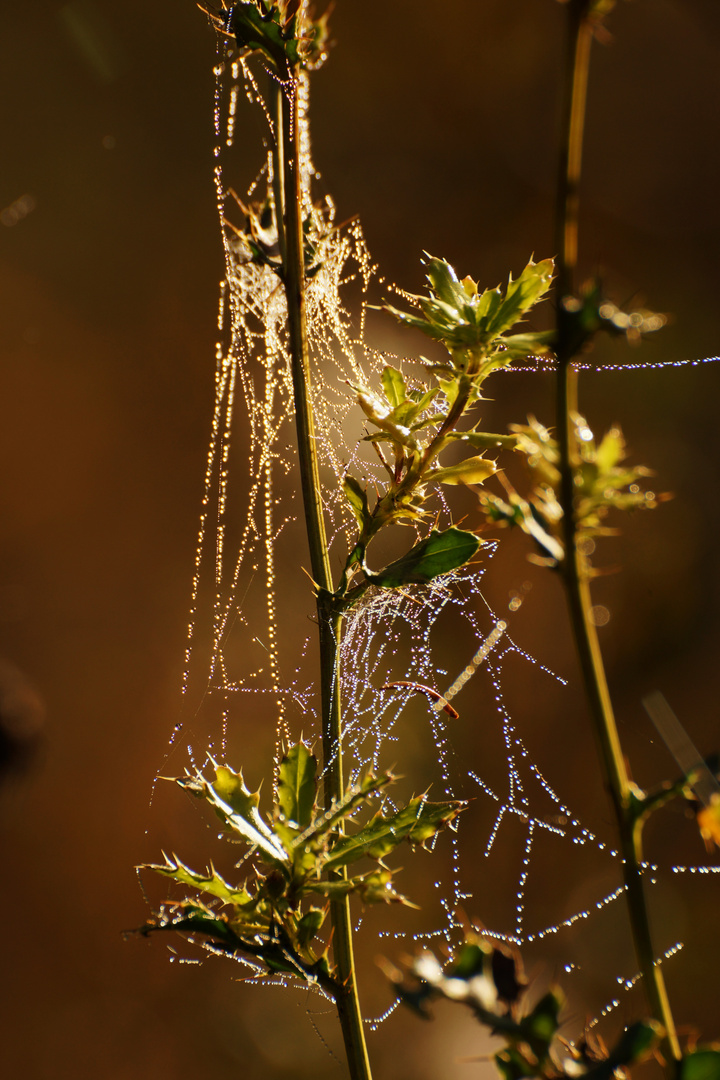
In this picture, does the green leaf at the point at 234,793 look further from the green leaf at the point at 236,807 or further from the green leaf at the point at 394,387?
the green leaf at the point at 394,387

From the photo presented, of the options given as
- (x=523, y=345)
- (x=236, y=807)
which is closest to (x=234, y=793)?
(x=236, y=807)

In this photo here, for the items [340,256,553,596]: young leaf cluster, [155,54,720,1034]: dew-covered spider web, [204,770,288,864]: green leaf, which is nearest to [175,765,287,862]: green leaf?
[204,770,288,864]: green leaf

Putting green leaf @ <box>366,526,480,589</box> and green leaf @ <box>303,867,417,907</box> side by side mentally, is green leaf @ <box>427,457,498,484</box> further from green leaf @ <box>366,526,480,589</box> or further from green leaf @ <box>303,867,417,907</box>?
green leaf @ <box>303,867,417,907</box>

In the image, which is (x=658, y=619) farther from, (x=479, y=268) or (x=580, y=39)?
(x=580, y=39)

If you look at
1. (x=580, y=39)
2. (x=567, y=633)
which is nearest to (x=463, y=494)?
(x=567, y=633)

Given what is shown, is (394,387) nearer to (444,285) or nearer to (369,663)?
(444,285)
